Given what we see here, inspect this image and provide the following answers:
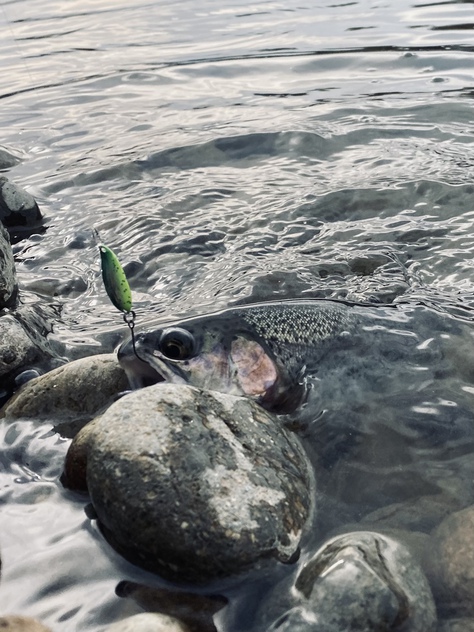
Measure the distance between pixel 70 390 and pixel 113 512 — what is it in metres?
1.28

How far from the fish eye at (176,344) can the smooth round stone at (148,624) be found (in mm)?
1603

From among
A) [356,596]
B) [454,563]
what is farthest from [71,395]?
[454,563]

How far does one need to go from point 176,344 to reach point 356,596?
175 centimetres

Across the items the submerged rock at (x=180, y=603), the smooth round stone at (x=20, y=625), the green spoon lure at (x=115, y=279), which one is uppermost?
the green spoon lure at (x=115, y=279)

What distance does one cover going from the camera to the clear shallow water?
4109mm

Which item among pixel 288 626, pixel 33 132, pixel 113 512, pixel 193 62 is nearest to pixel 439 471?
pixel 288 626

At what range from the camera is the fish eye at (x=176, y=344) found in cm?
413

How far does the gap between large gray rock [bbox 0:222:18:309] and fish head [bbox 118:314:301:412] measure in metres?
1.86

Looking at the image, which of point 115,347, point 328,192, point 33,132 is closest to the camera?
point 115,347

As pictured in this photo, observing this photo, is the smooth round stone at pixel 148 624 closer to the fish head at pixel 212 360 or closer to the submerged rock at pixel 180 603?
the submerged rock at pixel 180 603

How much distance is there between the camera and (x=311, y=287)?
6082mm

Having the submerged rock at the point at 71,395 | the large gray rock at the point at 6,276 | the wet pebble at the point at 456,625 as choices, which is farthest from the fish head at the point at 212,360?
the large gray rock at the point at 6,276

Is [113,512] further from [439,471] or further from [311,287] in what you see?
[311,287]

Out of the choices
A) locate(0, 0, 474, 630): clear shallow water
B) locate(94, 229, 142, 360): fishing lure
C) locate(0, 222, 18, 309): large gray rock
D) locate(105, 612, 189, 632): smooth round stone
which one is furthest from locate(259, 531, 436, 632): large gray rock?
locate(0, 222, 18, 309): large gray rock
